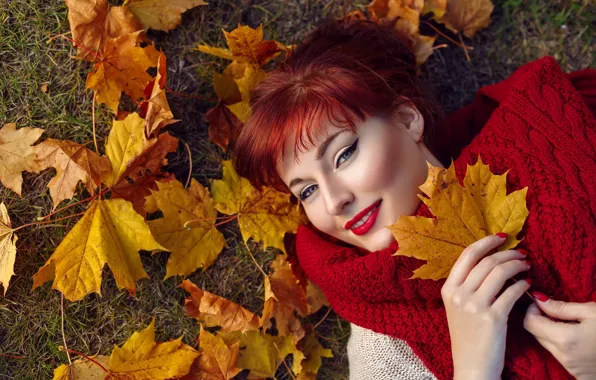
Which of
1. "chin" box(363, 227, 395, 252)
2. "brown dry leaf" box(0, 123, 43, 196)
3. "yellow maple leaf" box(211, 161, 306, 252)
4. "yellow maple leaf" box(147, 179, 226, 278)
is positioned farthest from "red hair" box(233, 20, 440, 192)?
"brown dry leaf" box(0, 123, 43, 196)

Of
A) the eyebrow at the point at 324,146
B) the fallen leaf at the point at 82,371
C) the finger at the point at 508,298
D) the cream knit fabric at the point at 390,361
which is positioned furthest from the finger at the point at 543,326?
the fallen leaf at the point at 82,371

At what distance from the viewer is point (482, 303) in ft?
5.38

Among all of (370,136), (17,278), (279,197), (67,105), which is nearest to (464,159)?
(370,136)

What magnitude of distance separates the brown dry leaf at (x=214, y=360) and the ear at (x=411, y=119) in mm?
1053

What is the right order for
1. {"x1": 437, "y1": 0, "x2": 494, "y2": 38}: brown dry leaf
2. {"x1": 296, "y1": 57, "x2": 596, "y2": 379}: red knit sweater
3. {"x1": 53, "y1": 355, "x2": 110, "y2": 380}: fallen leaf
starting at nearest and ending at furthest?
{"x1": 296, "y1": 57, "x2": 596, "y2": 379}: red knit sweater → {"x1": 53, "y1": 355, "x2": 110, "y2": 380}: fallen leaf → {"x1": 437, "y1": 0, "x2": 494, "y2": 38}: brown dry leaf

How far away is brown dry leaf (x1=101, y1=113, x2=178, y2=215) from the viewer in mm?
2051

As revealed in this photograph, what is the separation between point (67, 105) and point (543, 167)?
71.0 inches

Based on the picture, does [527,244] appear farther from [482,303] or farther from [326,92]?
[326,92]

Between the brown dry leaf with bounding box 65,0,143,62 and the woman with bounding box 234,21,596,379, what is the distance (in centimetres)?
60

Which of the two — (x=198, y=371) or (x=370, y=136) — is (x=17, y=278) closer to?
(x=198, y=371)

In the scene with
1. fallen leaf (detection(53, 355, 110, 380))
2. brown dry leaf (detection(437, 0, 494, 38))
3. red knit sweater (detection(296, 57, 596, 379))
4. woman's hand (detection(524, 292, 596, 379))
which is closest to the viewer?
woman's hand (detection(524, 292, 596, 379))

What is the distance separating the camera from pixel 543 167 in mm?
1796

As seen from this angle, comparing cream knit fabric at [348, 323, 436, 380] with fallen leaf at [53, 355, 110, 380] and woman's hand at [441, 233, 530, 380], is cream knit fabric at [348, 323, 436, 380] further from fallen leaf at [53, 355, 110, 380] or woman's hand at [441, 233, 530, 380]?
fallen leaf at [53, 355, 110, 380]

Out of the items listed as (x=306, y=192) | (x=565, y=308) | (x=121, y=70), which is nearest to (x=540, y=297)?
(x=565, y=308)
